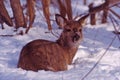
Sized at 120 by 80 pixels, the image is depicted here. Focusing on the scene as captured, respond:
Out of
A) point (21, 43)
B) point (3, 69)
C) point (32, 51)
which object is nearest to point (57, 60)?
point (32, 51)

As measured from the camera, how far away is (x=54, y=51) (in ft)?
23.7

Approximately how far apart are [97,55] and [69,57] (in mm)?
583

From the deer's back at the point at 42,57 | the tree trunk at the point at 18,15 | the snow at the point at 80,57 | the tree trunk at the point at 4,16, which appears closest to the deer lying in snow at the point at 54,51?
the deer's back at the point at 42,57

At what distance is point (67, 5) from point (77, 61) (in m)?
2.55

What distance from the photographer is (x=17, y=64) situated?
7137 mm

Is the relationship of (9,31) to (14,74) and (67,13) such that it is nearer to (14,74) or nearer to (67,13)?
(67,13)

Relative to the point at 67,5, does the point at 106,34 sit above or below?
below

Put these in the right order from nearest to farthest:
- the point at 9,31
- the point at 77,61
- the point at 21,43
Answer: the point at 77,61 → the point at 21,43 → the point at 9,31

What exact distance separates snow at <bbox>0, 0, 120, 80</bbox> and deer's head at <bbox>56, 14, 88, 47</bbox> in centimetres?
36

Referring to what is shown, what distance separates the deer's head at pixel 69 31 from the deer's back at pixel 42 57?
0.98 ft

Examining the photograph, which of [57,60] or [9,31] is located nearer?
[57,60]

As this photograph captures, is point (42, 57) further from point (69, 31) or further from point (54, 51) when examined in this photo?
point (69, 31)

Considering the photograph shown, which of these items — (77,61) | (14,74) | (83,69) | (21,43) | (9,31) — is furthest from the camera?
(9,31)

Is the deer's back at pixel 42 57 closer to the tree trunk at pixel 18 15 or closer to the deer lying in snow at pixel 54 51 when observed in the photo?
the deer lying in snow at pixel 54 51
